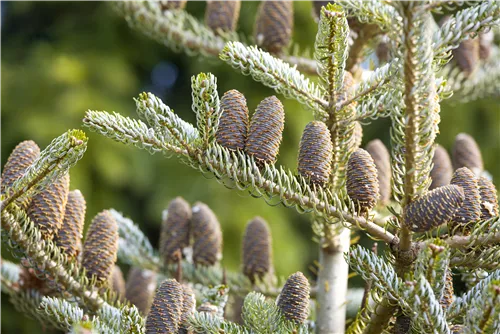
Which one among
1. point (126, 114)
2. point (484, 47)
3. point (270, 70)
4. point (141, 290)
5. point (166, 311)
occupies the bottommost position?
point (166, 311)

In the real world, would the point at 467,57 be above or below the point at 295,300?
above

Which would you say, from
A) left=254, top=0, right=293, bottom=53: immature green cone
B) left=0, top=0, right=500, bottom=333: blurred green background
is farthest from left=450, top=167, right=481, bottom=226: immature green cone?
left=0, top=0, right=500, bottom=333: blurred green background

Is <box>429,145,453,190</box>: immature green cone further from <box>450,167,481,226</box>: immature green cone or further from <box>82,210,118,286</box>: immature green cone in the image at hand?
<box>82,210,118,286</box>: immature green cone

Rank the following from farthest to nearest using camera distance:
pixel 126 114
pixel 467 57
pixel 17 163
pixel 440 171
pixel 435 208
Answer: pixel 126 114, pixel 467 57, pixel 440 171, pixel 17 163, pixel 435 208

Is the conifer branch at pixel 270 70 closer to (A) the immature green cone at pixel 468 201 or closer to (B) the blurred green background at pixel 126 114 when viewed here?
(A) the immature green cone at pixel 468 201

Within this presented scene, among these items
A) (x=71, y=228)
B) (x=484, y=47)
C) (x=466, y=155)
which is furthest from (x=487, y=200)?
(x=484, y=47)

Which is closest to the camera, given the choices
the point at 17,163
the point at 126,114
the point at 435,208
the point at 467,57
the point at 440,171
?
the point at 435,208

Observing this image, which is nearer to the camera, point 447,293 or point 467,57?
point 447,293

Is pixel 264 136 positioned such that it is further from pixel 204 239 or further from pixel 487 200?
pixel 204 239
